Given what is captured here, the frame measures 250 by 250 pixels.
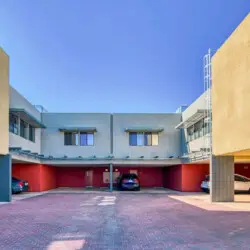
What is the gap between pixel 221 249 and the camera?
6410 millimetres

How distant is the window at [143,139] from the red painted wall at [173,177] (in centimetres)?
262

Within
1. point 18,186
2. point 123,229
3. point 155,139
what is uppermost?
point 155,139

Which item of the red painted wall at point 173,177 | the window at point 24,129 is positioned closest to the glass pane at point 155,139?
the red painted wall at point 173,177

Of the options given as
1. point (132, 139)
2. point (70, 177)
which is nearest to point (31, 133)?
point (70, 177)

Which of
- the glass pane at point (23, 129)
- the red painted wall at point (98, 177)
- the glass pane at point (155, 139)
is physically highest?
the glass pane at point (23, 129)

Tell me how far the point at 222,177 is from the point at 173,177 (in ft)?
31.4

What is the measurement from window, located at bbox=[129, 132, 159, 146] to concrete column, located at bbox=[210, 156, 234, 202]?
9.50 m

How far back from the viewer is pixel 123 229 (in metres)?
8.51

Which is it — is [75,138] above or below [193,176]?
above

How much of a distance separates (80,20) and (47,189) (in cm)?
1283

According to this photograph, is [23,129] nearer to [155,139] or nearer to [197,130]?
[155,139]

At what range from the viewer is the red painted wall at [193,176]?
22.0m

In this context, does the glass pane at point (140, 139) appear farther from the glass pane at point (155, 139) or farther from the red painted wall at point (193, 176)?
the red painted wall at point (193, 176)

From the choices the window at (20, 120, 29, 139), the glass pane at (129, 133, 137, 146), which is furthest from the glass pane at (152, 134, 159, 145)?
the window at (20, 120, 29, 139)
